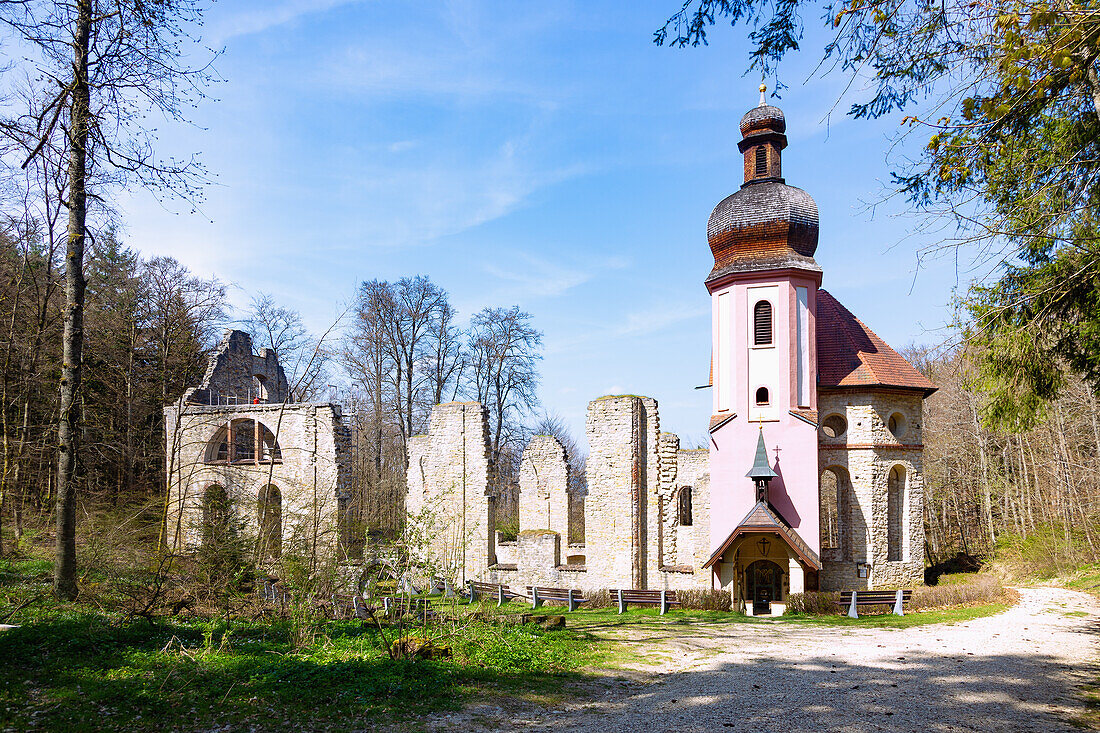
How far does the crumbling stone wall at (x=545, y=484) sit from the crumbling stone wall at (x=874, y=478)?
795 cm

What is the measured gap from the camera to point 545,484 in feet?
73.3

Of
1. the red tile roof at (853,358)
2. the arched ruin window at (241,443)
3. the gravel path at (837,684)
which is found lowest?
the gravel path at (837,684)

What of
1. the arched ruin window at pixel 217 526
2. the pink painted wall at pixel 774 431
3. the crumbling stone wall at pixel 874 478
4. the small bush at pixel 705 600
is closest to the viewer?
the arched ruin window at pixel 217 526

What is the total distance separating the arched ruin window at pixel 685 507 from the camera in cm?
2466

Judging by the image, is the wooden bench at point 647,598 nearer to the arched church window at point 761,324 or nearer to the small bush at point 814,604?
the small bush at point 814,604

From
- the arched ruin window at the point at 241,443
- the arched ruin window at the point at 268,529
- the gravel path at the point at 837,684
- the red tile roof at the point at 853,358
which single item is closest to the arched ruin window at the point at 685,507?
the red tile roof at the point at 853,358

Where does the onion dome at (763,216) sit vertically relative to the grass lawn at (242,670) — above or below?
above

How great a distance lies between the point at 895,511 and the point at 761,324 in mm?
6993

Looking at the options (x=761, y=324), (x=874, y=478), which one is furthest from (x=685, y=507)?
(x=761, y=324)

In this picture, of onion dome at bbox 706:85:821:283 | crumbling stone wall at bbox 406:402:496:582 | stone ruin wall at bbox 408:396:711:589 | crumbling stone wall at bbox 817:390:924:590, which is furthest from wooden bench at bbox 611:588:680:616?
onion dome at bbox 706:85:821:283

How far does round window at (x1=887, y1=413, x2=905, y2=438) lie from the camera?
19812mm

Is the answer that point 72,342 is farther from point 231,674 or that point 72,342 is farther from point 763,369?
point 763,369

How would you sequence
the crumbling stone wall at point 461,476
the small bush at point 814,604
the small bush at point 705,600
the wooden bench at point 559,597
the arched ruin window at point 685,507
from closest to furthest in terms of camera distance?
the small bush at point 814,604
the small bush at point 705,600
the wooden bench at point 559,597
the crumbling stone wall at point 461,476
the arched ruin window at point 685,507

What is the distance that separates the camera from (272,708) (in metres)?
6.62
